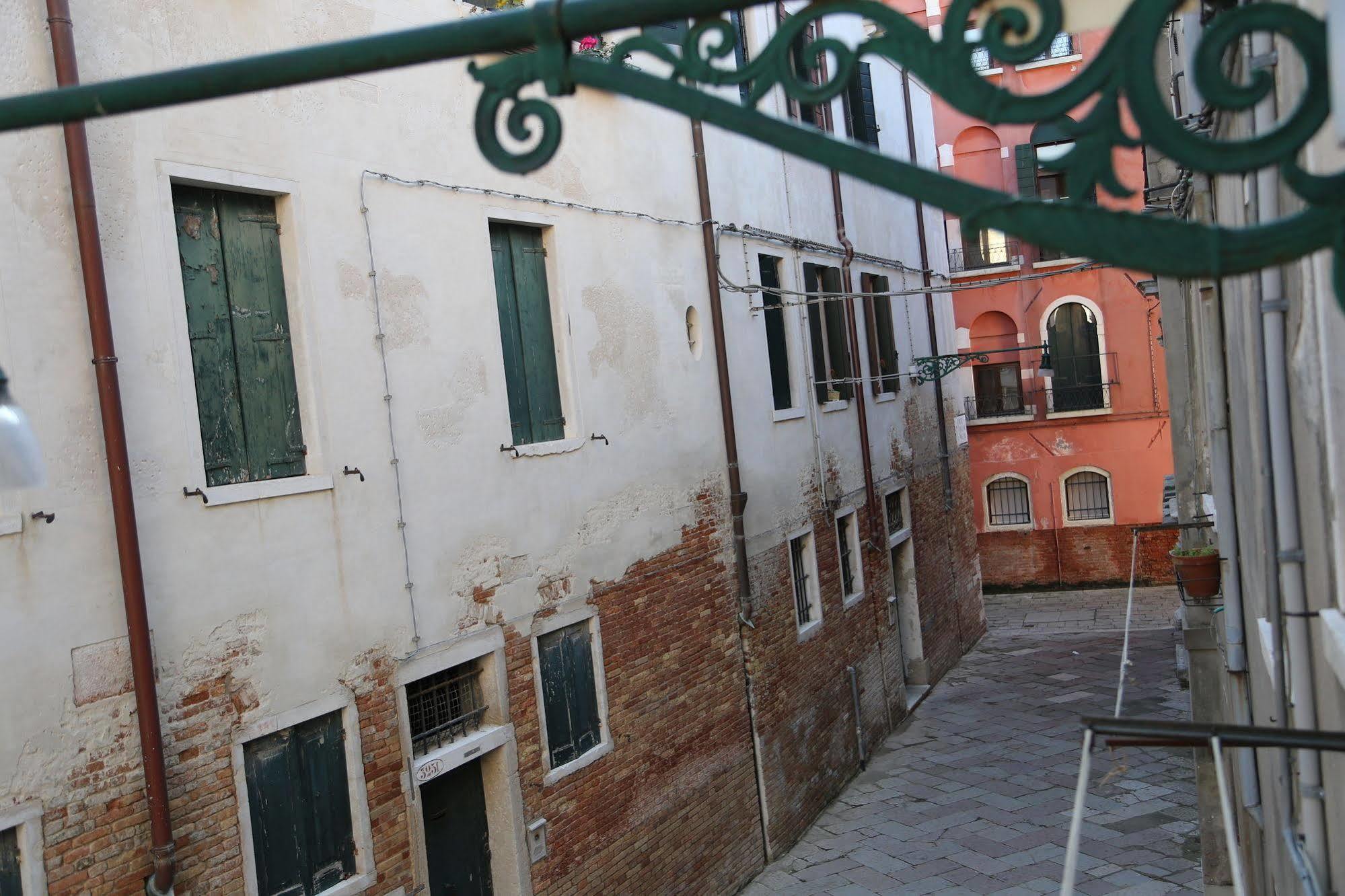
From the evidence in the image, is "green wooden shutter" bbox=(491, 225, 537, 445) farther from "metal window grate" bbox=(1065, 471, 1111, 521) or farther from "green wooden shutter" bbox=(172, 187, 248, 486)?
"metal window grate" bbox=(1065, 471, 1111, 521)

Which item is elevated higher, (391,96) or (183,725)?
(391,96)

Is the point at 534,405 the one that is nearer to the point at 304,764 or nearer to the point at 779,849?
the point at 304,764

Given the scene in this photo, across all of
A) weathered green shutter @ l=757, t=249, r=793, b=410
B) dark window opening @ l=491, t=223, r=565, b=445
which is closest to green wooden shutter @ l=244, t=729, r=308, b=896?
dark window opening @ l=491, t=223, r=565, b=445

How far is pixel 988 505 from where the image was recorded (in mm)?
23109

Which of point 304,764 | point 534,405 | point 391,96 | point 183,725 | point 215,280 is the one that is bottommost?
point 304,764

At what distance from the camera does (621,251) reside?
949cm

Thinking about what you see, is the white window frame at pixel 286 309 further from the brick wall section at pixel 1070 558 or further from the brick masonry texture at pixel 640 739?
the brick wall section at pixel 1070 558

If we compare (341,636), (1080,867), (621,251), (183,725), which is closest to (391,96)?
(621,251)

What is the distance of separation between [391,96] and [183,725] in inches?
153

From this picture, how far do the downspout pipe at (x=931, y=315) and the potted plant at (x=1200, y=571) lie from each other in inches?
349

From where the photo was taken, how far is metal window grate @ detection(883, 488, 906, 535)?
50.1 ft

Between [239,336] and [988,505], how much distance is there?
18.9m

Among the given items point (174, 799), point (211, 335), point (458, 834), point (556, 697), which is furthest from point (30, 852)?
point (556, 697)

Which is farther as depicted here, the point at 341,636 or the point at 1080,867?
the point at 1080,867
